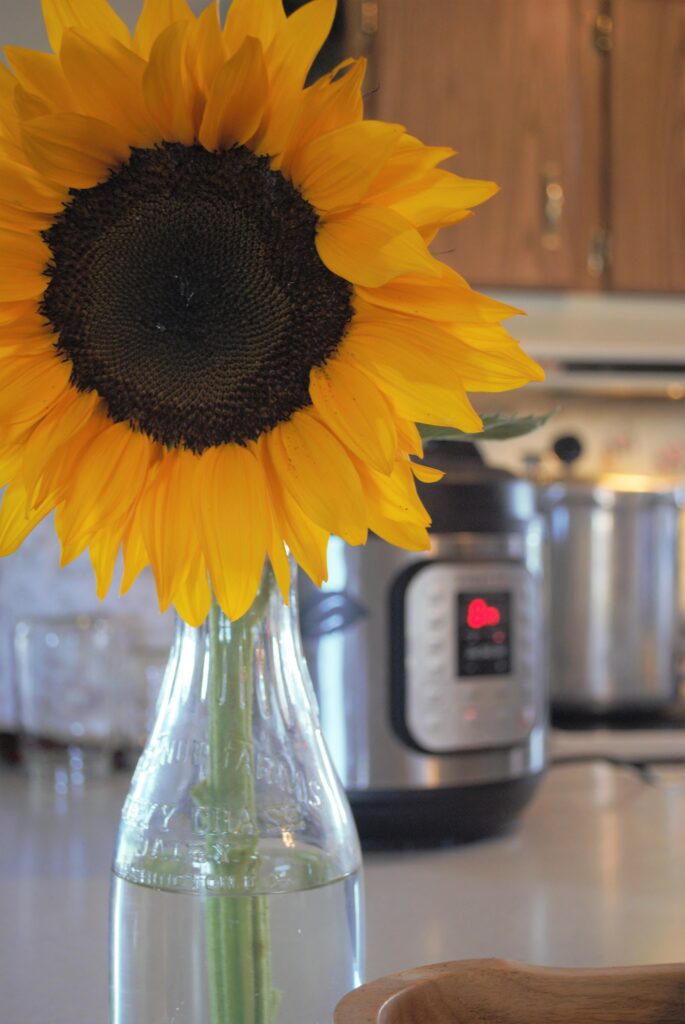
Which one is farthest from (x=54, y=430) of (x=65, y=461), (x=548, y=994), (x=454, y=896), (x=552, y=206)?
(x=552, y=206)

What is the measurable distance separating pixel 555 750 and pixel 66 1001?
761 millimetres

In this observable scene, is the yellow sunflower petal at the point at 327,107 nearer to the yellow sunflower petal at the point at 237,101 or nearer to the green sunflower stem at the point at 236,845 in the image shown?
the yellow sunflower petal at the point at 237,101

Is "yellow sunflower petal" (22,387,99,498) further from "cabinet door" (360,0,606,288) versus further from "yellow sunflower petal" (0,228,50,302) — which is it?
"cabinet door" (360,0,606,288)

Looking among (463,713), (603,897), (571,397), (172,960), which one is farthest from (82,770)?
(571,397)

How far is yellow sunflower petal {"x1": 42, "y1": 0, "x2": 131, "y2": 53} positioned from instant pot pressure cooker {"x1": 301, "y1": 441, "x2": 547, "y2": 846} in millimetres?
436

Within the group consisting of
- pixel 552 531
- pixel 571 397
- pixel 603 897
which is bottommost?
pixel 603 897

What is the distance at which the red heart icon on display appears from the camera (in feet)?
2.48

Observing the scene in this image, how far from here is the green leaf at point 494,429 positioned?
358 millimetres

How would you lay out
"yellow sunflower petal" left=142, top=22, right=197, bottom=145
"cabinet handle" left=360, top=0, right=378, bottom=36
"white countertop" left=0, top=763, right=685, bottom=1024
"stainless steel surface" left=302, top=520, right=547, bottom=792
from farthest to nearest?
"cabinet handle" left=360, top=0, right=378, bottom=36 < "stainless steel surface" left=302, top=520, right=547, bottom=792 < "white countertop" left=0, top=763, right=685, bottom=1024 < "yellow sunflower petal" left=142, top=22, right=197, bottom=145

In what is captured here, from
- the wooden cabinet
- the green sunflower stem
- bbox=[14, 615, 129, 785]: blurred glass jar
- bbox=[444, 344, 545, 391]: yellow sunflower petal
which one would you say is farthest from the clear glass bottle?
the wooden cabinet

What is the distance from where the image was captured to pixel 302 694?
0.39m

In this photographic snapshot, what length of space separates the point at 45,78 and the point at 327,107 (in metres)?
0.08

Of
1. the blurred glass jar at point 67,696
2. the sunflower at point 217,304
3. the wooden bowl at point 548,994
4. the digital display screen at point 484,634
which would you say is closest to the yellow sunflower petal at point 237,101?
the sunflower at point 217,304

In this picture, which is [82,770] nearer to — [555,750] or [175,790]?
[555,750]
